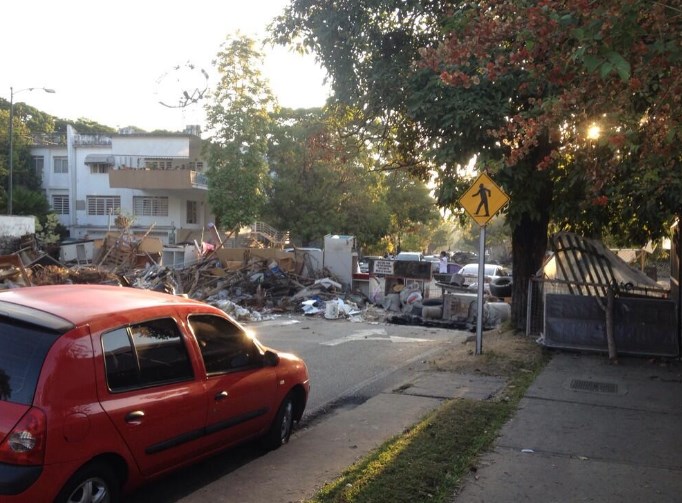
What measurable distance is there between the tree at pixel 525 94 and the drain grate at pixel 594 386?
2.45m

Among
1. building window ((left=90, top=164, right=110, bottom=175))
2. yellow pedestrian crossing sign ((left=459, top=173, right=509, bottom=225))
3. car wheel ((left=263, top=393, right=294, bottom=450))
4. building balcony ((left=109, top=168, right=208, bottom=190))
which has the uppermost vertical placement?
building window ((left=90, top=164, right=110, bottom=175))

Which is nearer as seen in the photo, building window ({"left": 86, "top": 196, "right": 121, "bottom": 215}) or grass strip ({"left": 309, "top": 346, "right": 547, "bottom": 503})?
grass strip ({"left": 309, "top": 346, "right": 547, "bottom": 503})

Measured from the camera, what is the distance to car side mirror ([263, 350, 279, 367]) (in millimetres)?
6289

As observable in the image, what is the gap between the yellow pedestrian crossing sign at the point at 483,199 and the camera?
10484mm

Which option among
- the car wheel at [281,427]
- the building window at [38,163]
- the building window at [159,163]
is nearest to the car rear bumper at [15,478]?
the car wheel at [281,427]

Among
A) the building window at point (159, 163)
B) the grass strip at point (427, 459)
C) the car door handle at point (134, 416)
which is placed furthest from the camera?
the building window at point (159, 163)

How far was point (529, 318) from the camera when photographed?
1313 centimetres

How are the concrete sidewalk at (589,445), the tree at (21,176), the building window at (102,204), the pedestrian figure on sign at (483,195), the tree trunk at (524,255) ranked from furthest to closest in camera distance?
the building window at (102,204)
the tree at (21,176)
the tree trunk at (524,255)
the pedestrian figure on sign at (483,195)
the concrete sidewalk at (589,445)

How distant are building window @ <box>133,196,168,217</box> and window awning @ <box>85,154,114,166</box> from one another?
3.20 metres

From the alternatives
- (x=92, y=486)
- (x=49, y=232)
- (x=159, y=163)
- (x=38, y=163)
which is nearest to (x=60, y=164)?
(x=38, y=163)

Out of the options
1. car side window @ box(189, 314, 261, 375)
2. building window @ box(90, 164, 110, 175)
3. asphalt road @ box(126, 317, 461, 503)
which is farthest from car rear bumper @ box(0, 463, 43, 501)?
building window @ box(90, 164, 110, 175)

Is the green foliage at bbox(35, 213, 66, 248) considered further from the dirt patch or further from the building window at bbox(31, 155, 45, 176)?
the dirt patch

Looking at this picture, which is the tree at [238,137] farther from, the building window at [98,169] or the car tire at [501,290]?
the car tire at [501,290]

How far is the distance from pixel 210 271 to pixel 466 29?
19.3 m
